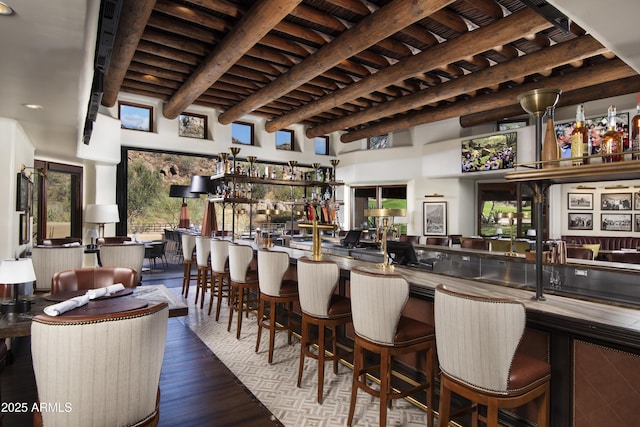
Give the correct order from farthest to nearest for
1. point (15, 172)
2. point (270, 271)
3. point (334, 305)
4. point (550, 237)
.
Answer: point (550, 237)
point (15, 172)
point (270, 271)
point (334, 305)

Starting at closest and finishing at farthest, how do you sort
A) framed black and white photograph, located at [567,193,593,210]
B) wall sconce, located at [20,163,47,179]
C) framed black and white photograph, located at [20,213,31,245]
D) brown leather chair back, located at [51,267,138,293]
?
brown leather chair back, located at [51,267,138,293]
wall sconce, located at [20,163,47,179]
framed black and white photograph, located at [20,213,31,245]
framed black and white photograph, located at [567,193,593,210]

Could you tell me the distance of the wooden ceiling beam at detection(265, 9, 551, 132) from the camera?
156 inches

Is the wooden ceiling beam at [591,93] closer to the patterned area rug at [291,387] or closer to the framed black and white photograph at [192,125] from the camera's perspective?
the patterned area rug at [291,387]

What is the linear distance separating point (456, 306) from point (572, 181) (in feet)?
4.07

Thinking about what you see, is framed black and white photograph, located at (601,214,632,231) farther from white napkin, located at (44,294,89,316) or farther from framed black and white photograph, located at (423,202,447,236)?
white napkin, located at (44,294,89,316)

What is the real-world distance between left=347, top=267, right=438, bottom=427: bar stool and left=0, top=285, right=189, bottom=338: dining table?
111 centimetres

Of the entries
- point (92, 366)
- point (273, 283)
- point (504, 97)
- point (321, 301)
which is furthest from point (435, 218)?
A: point (92, 366)

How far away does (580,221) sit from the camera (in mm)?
8523

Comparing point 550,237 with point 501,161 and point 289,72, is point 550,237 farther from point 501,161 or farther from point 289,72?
point 289,72

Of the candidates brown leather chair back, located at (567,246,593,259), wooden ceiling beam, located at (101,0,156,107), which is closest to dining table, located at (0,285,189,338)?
wooden ceiling beam, located at (101,0,156,107)

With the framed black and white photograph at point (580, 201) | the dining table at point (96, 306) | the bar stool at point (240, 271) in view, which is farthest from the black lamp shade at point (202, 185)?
the framed black and white photograph at point (580, 201)

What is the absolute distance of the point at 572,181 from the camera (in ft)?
7.54

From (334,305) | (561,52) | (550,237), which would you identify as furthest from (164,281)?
(550,237)

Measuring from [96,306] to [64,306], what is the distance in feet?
1.03
